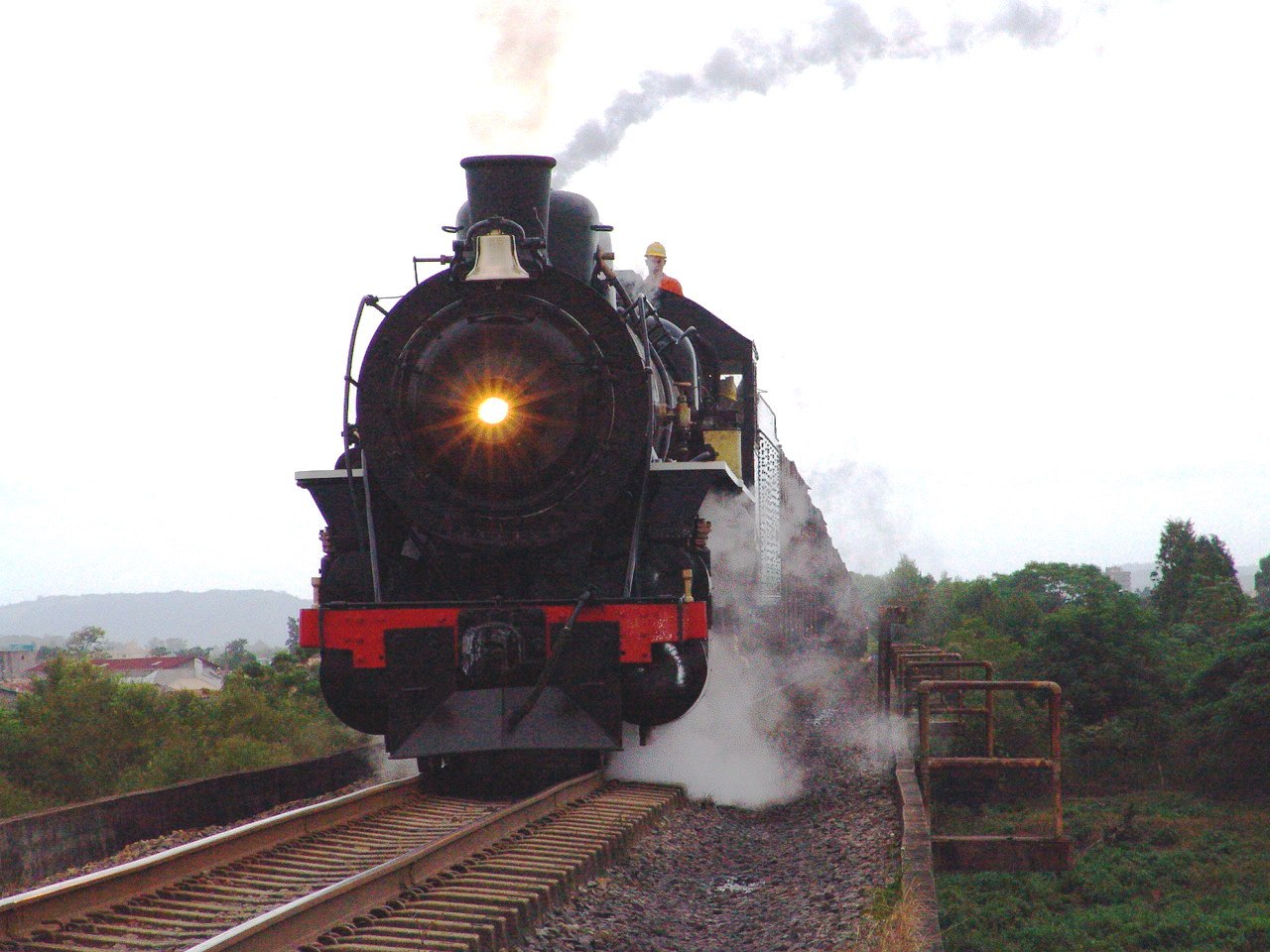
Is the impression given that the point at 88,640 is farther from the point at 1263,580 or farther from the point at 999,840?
the point at 1263,580

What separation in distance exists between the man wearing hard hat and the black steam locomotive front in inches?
147

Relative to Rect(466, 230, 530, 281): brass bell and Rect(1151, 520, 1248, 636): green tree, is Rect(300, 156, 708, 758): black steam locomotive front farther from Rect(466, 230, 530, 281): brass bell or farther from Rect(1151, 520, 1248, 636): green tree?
Rect(1151, 520, 1248, 636): green tree

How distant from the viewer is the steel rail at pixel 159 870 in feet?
14.1

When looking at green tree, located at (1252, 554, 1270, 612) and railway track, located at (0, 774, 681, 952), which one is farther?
green tree, located at (1252, 554, 1270, 612)

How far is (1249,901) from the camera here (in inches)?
388

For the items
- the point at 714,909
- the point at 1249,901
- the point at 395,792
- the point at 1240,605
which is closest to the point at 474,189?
the point at 395,792

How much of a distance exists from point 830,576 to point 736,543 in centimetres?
1151

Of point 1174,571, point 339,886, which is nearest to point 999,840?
point 339,886

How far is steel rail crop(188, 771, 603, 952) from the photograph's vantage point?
158 inches

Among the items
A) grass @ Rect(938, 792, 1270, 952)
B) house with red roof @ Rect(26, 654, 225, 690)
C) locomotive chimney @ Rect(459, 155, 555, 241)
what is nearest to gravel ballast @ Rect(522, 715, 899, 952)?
grass @ Rect(938, 792, 1270, 952)

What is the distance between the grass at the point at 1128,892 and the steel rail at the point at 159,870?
14.2 feet

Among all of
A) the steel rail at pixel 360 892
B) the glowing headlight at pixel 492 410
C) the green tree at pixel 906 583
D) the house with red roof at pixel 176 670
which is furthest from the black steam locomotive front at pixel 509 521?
the house with red roof at pixel 176 670

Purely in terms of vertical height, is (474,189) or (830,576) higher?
(474,189)

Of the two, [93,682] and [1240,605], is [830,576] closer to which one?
[93,682]
